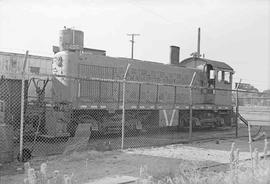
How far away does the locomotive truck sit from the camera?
1494 cm

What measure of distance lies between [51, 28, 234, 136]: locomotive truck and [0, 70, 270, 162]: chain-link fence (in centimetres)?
4

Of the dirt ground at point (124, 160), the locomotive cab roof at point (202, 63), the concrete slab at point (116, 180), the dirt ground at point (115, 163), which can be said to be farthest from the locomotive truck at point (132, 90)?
the concrete slab at point (116, 180)

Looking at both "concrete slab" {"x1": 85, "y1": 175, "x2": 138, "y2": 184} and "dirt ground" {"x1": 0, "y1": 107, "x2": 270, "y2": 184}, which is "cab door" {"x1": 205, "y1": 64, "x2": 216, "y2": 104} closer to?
"dirt ground" {"x1": 0, "y1": 107, "x2": 270, "y2": 184}

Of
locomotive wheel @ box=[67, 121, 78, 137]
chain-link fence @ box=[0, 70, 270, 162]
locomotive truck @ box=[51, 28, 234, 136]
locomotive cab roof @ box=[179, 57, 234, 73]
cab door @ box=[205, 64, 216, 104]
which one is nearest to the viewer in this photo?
chain-link fence @ box=[0, 70, 270, 162]

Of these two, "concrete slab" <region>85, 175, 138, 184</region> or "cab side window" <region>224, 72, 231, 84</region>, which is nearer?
"concrete slab" <region>85, 175, 138, 184</region>

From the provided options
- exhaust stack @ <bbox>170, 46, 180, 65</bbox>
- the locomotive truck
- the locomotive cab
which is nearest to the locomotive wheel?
the locomotive truck

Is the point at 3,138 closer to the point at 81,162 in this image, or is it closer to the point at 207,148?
the point at 81,162

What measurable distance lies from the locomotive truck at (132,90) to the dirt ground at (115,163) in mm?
2507

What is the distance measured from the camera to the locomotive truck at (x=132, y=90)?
14938mm

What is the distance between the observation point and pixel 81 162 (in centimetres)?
894

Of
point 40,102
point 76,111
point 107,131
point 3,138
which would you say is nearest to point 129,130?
point 107,131

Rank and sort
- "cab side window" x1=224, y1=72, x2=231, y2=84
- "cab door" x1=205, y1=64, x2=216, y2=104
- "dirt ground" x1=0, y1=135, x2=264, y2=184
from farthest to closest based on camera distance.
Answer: "cab side window" x1=224, y1=72, x2=231, y2=84 < "cab door" x1=205, y1=64, x2=216, y2=104 < "dirt ground" x1=0, y1=135, x2=264, y2=184

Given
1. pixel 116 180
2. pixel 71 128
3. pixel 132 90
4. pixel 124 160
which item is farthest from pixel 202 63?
pixel 116 180

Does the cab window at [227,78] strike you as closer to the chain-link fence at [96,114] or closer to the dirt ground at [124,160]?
the chain-link fence at [96,114]
